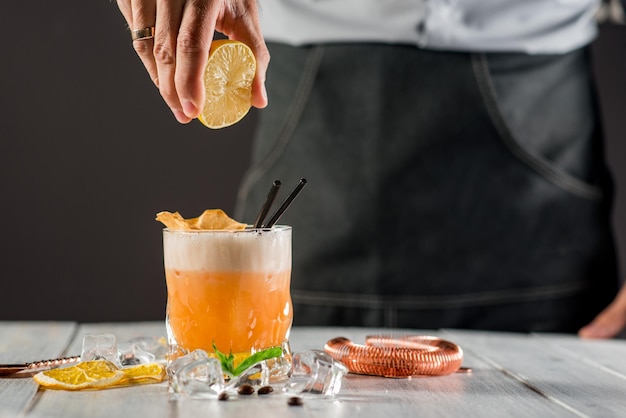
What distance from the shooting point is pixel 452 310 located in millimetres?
2002

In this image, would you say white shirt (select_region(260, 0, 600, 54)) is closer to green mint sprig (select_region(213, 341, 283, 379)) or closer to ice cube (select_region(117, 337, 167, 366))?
ice cube (select_region(117, 337, 167, 366))

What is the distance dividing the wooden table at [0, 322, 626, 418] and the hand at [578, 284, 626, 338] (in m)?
0.33

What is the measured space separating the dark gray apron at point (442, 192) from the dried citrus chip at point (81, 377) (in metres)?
0.94

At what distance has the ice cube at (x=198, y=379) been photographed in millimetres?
1041

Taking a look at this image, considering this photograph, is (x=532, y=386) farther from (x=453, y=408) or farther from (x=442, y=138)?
(x=442, y=138)

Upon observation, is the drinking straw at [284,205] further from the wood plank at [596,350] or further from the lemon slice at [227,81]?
the wood plank at [596,350]

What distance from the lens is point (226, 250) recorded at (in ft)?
3.76

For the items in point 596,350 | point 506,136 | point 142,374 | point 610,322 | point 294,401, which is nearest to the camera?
point 294,401

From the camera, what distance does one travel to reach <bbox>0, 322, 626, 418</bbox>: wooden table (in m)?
0.99

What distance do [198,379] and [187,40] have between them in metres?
0.51

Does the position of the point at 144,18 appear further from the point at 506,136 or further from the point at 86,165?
the point at 86,165

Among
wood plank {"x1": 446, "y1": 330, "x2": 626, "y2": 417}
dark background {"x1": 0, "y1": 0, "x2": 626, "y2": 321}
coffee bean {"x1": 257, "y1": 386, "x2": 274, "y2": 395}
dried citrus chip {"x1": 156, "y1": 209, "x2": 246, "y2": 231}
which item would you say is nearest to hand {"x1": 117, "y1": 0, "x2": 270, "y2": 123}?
dried citrus chip {"x1": 156, "y1": 209, "x2": 246, "y2": 231}

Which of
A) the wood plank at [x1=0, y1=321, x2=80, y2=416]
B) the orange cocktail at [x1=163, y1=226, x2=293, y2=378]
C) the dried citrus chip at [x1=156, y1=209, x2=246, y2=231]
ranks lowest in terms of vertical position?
the wood plank at [x1=0, y1=321, x2=80, y2=416]

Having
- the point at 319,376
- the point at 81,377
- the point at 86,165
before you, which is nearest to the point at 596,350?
the point at 319,376
